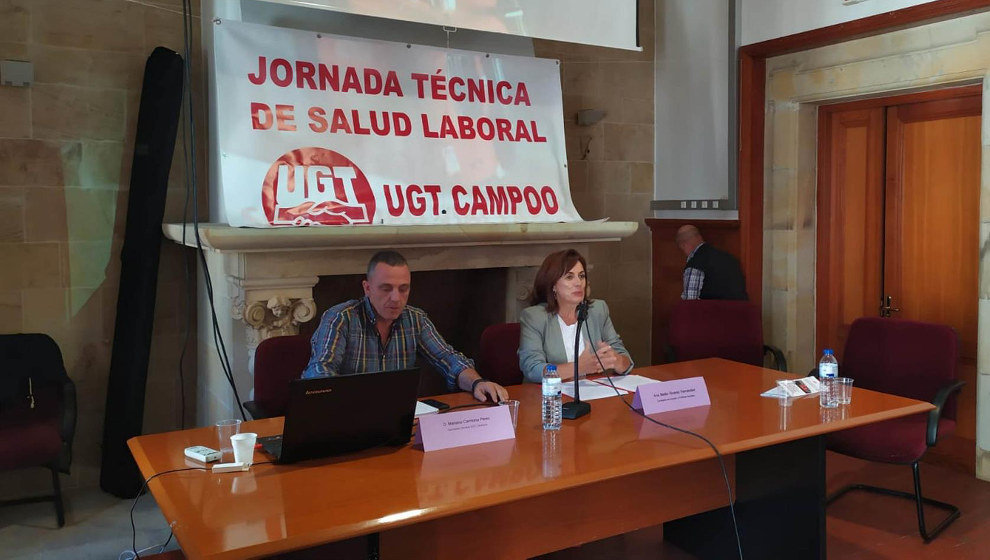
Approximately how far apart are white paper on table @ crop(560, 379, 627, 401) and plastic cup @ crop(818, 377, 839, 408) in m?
0.68

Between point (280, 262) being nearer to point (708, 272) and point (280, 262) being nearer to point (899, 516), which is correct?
point (708, 272)

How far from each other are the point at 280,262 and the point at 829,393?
2373 mm

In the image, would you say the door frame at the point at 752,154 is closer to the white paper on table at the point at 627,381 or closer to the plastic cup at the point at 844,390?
the white paper on table at the point at 627,381

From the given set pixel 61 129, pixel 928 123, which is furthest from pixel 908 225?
pixel 61 129

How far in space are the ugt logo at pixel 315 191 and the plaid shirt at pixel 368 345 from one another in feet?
3.44

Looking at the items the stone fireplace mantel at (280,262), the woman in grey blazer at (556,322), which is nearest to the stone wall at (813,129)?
the stone fireplace mantel at (280,262)

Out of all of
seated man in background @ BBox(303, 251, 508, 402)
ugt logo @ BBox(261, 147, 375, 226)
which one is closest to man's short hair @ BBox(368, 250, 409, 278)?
seated man in background @ BBox(303, 251, 508, 402)

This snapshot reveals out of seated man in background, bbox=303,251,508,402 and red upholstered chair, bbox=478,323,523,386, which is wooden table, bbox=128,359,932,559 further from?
red upholstered chair, bbox=478,323,523,386

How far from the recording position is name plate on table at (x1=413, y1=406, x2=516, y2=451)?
239 cm

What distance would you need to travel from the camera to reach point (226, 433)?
2.44 metres

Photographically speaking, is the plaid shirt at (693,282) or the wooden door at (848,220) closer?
the wooden door at (848,220)

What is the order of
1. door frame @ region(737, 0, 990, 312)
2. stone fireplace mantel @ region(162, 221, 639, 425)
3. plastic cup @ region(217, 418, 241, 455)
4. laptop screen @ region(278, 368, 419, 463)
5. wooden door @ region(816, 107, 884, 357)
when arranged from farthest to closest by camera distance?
door frame @ region(737, 0, 990, 312)
wooden door @ region(816, 107, 884, 357)
stone fireplace mantel @ region(162, 221, 639, 425)
plastic cup @ region(217, 418, 241, 455)
laptop screen @ region(278, 368, 419, 463)

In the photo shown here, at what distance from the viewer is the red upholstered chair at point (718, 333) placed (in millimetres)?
4684

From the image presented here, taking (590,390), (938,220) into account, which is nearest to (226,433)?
(590,390)
